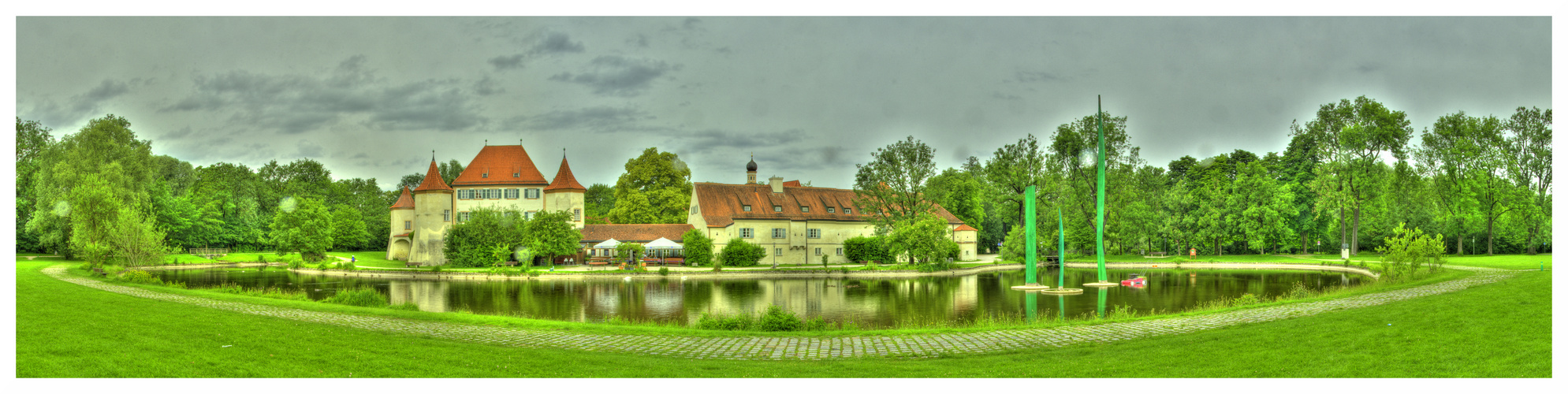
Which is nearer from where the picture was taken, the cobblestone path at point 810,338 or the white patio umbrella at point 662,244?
the cobblestone path at point 810,338

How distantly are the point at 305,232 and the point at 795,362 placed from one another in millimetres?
42963

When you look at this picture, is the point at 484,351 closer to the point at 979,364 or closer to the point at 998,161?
the point at 979,364

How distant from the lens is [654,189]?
5397cm

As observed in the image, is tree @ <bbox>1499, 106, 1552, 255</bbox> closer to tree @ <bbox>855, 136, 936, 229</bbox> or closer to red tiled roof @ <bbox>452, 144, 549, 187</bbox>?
tree @ <bbox>855, 136, 936, 229</bbox>

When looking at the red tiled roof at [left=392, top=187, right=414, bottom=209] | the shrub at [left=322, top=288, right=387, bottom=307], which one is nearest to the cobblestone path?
the shrub at [left=322, top=288, right=387, bottom=307]

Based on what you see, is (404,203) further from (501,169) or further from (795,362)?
(795,362)

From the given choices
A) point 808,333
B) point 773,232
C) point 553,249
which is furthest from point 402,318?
point 773,232

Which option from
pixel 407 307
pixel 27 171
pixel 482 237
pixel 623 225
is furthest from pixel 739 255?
pixel 27 171

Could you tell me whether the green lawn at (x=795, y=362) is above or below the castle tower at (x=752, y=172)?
below

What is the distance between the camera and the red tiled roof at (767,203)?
44656 millimetres

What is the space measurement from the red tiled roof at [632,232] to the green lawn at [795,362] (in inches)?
1210

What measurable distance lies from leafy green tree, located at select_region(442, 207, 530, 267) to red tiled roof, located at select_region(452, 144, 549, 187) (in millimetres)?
5286

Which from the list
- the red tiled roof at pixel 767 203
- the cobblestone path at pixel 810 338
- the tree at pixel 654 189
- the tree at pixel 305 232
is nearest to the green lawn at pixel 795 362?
the cobblestone path at pixel 810 338

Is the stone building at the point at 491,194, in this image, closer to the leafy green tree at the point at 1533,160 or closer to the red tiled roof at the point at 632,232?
the red tiled roof at the point at 632,232
